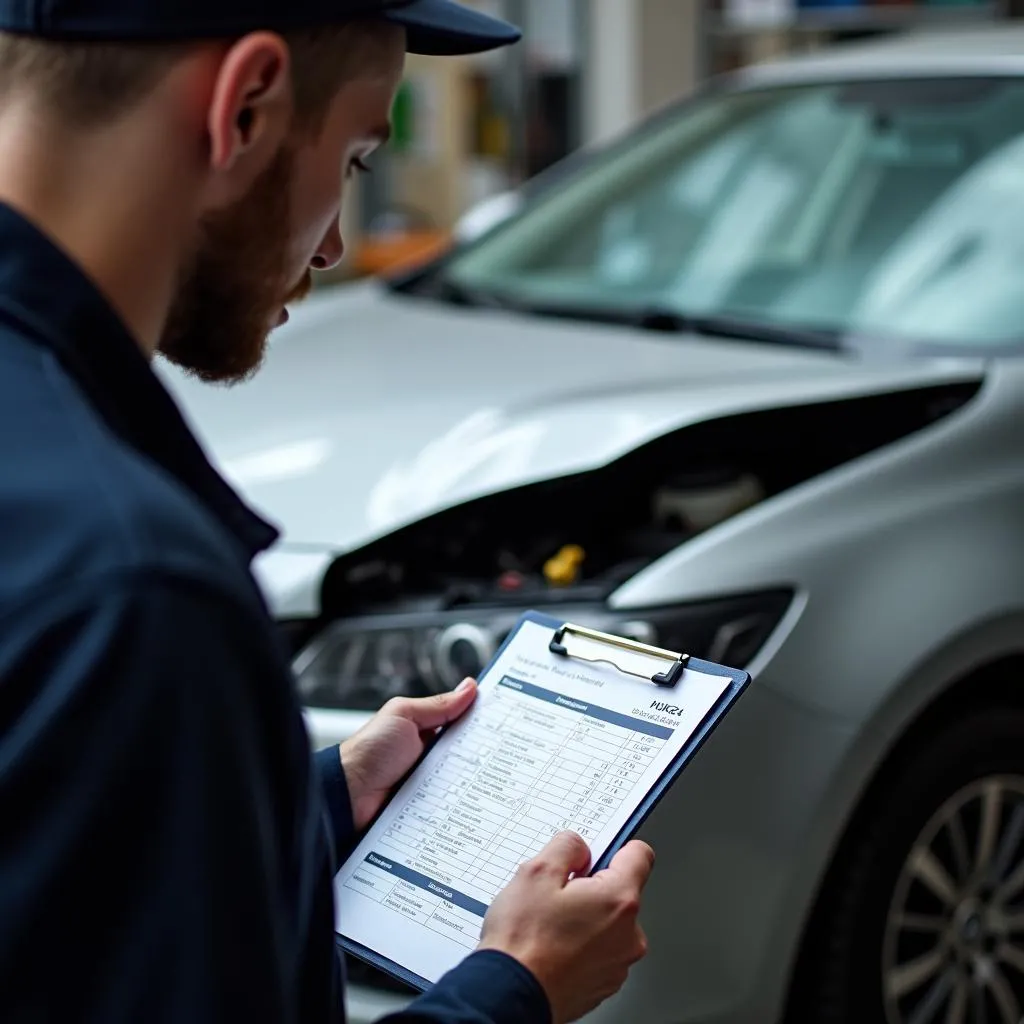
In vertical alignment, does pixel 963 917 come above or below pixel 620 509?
below

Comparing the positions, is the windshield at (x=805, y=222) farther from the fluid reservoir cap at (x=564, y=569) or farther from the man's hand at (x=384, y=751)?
the man's hand at (x=384, y=751)

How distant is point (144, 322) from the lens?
99 cm

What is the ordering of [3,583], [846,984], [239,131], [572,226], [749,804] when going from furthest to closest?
[572,226] → [846,984] → [749,804] → [239,131] → [3,583]

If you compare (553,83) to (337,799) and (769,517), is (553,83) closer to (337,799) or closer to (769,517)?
(769,517)

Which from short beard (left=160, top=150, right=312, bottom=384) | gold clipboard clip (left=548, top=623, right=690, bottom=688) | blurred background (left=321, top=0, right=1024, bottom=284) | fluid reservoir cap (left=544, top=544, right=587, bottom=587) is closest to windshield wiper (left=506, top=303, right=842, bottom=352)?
fluid reservoir cap (left=544, top=544, right=587, bottom=587)

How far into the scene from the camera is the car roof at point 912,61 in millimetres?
3398

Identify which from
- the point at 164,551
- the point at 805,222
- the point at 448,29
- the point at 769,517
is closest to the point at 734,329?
the point at 805,222

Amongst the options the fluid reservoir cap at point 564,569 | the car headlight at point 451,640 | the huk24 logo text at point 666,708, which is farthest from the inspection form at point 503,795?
the fluid reservoir cap at point 564,569

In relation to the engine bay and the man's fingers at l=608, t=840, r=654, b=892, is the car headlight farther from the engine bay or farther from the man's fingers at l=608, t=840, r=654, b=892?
the man's fingers at l=608, t=840, r=654, b=892

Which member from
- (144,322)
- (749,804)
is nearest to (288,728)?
(144,322)

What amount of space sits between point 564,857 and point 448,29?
577mm

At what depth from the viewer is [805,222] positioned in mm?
3398

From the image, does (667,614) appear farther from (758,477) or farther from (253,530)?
(253,530)

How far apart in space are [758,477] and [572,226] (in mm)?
1050
